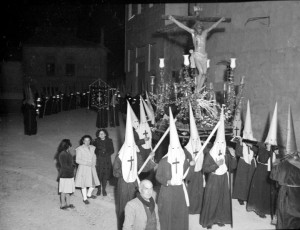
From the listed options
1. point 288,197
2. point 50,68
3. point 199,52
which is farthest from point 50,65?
point 288,197

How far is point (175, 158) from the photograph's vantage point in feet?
20.4

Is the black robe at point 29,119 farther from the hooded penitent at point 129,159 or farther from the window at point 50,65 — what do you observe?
the window at point 50,65

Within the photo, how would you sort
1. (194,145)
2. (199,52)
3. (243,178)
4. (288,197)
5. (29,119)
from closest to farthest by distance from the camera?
(288,197) → (194,145) → (243,178) → (199,52) → (29,119)

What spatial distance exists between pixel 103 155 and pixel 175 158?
269 cm

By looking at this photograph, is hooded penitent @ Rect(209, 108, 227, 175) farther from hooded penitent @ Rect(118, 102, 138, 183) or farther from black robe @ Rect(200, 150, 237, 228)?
hooded penitent @ Rect(118, 102, 138, 183)

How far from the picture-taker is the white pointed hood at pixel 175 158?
244 inches

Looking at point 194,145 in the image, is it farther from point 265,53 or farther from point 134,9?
point 134,9

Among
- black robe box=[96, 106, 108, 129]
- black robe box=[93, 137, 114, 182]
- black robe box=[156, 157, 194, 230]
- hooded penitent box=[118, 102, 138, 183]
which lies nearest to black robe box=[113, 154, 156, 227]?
hooded penitent box=[118, 102, 138, 183]

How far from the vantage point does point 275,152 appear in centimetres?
808

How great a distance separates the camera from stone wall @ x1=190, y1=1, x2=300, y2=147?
10.6m

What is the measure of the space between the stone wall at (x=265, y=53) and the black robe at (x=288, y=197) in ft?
15.3

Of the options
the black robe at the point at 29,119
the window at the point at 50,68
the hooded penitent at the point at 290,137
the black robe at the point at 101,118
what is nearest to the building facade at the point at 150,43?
the black robe at the point at 101,118

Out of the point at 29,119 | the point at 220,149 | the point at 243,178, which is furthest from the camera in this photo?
the point at 29,119

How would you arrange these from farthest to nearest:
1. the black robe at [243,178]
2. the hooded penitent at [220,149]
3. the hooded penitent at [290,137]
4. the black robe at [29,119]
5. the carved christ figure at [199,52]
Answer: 1. the black robe at [29,119]
2. the carved christ figure at [199,52]
3. the black robe at [243,178]
4. the hooded penitent at [220,149]
5. the hooded penitent at [290,137]
